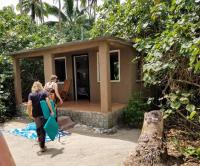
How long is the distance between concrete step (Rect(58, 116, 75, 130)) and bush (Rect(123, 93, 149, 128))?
1997mm

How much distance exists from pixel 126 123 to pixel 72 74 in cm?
428

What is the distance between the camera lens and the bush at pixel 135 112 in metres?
7.98

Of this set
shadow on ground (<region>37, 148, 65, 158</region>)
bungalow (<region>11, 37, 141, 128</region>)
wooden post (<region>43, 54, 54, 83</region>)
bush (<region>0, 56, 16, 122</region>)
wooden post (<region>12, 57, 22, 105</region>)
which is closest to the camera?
shadow on ground (<region>37, 148, 65, 158</region>)

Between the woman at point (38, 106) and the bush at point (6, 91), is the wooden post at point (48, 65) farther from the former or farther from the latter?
the woman at point (38, 106)

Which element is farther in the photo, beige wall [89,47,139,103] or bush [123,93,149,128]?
beige wall [89,47,139,103]

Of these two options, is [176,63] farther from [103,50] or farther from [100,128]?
[100,128]

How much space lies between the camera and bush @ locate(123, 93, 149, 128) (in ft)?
26.2

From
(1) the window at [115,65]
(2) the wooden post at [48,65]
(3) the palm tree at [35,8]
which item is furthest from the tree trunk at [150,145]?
(3) the palm tree at [35,8]

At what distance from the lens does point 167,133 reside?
6.59m

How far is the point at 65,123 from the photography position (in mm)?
8164

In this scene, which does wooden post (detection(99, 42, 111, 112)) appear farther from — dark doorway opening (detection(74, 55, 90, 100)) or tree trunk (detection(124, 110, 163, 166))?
dark doorway opening (detection(74, 55, 90, 100))

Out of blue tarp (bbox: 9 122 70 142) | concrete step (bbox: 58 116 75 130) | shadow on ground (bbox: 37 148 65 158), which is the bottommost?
shadow on ground (bbox: 37 148 65 158)

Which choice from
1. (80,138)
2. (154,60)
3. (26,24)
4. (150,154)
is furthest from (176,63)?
(26,24)

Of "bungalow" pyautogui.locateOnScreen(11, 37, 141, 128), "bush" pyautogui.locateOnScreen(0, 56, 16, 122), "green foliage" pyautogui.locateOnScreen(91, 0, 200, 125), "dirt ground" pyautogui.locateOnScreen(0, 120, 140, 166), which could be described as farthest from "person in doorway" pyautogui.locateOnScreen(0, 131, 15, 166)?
"bush" pyautogui.locateOnScreen(0, 56, 16, 122)
